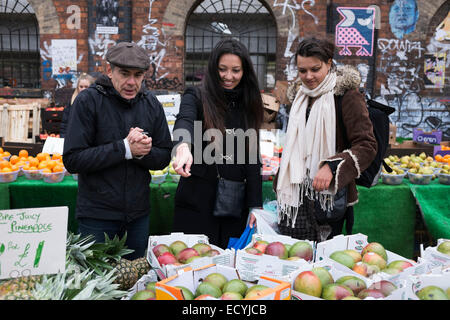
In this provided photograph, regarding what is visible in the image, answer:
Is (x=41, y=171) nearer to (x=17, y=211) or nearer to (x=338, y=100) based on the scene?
(x=17, y=211)

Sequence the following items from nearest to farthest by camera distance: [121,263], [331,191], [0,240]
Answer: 1. [0,240]
2. [121,263]
3. [331,191]

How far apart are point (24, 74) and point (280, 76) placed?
333 inches

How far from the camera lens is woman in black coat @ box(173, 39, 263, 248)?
2.28m

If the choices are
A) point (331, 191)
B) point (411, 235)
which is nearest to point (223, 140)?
point (331, 191)

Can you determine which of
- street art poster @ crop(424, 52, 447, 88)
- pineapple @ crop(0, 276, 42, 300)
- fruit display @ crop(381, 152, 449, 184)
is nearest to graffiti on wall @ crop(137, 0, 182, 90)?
street art poster @ crop(424, 52, 447, 88)

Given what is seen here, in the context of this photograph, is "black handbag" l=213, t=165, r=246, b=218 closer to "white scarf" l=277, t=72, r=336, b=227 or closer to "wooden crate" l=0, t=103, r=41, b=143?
"white scarf" l=277, t=72, r=336, b=227

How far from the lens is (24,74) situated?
1240cm

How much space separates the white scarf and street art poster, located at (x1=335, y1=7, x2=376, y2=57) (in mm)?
6246

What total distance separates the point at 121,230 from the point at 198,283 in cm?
97

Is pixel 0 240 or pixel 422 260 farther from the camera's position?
pixel 422 260

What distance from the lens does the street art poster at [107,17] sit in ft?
26.1

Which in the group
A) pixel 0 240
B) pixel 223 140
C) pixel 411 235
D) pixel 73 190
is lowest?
pixel 411 235

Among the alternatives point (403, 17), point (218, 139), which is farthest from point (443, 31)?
point (218, 139)
